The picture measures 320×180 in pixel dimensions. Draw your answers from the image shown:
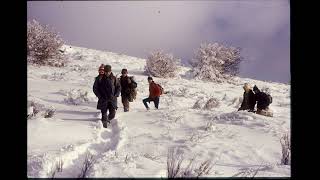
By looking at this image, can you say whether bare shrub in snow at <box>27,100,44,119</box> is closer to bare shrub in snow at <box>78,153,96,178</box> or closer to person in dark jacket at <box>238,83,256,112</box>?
bare shrub in snow at <box>78,153,96,178</box>

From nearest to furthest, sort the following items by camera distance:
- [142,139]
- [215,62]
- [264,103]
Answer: [142,139] < [264,103] < [215,62]

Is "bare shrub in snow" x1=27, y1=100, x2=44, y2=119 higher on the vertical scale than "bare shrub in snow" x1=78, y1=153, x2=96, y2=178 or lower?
higher

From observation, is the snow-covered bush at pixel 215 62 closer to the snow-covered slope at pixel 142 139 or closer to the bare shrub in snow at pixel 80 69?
the bare shrub in snow at pixel 80 69

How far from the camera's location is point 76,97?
16125 mm

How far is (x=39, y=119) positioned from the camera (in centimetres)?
1006

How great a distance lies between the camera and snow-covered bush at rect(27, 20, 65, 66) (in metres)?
25.5

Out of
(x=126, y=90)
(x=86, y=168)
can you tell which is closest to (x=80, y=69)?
(x=126, y=90)

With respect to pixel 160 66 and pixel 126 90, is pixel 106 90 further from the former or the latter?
pixel 160 66

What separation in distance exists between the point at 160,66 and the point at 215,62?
18.0 ft

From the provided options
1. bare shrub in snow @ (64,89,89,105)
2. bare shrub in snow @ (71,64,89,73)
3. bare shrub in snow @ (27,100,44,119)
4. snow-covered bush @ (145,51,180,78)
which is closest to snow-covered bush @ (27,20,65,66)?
bare shrub in snow @ (71,64,89,73)

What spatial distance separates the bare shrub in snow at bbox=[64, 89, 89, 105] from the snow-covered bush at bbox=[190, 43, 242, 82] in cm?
1279

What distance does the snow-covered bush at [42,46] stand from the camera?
25453mm

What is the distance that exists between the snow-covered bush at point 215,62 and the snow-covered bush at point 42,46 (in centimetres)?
871
